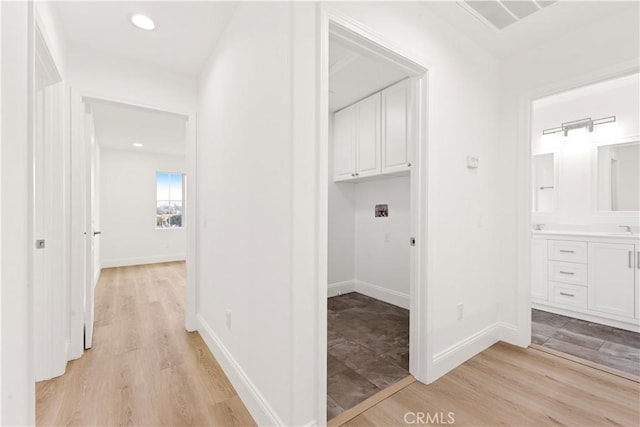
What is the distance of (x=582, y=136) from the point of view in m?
3.46

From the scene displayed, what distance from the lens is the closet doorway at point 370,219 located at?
6.40ft

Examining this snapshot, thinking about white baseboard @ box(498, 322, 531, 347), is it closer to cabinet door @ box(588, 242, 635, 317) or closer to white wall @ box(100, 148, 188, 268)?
cabinet door @ box(588, 242, 635, 317)

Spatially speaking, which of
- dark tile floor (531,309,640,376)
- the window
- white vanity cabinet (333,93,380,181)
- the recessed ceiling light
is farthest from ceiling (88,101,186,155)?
dark tile floor (531,309,640,376)

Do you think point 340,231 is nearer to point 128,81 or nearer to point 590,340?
point 590,340

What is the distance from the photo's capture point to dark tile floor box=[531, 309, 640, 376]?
2.23 m

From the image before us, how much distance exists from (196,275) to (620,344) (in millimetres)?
3928

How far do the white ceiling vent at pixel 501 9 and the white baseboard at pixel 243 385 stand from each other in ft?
8.93

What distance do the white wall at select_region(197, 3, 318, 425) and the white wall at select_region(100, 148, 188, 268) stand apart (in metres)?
5.30

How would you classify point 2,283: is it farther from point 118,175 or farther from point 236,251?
point 118,175

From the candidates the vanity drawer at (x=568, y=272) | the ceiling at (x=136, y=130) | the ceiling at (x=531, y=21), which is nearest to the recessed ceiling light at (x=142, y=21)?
the ceiling at (x=136, y=130)

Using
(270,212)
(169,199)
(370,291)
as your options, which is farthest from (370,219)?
(169,199)

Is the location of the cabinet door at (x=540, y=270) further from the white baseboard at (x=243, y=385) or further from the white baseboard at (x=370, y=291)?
the white baseboard at (x=243, y=385)

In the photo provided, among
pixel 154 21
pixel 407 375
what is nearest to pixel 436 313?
pixel 407 375

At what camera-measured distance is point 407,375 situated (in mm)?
2016
